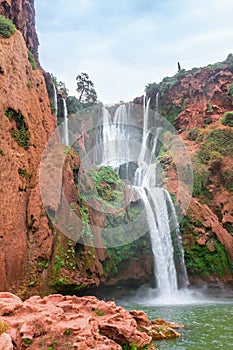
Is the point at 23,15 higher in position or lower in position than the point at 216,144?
higher

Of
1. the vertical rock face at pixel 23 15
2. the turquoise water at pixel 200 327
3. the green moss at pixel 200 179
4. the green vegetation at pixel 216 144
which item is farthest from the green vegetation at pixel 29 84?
the green vegetation at pixel 216 144

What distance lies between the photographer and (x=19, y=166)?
12.3 m

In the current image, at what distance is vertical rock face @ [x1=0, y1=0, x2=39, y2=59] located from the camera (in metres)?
16.3

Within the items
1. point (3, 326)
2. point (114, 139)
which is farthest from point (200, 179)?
point (3, 326)

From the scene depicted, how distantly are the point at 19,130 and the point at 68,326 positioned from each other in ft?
30.5

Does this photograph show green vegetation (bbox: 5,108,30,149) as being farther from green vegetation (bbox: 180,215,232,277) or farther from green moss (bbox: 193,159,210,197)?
green moss (bbox: 193,159,210,197)

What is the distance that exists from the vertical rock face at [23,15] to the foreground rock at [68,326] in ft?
48.4

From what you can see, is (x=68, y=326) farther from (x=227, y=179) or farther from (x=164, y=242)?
(x=227, y=179)

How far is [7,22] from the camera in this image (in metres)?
14.3

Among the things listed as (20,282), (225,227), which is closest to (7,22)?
(20,282)

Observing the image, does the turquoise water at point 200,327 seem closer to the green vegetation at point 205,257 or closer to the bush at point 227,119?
the green vegetation at point 205,257

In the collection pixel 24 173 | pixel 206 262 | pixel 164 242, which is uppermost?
pixel 24 173

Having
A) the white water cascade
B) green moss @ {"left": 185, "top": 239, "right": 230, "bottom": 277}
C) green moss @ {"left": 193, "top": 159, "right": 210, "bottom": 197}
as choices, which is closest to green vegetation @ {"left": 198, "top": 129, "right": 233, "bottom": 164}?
green moss @ {"left": 193, "top": 159, "right": 210, "bottom": 197}

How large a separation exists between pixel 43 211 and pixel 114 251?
5457 millimetres
